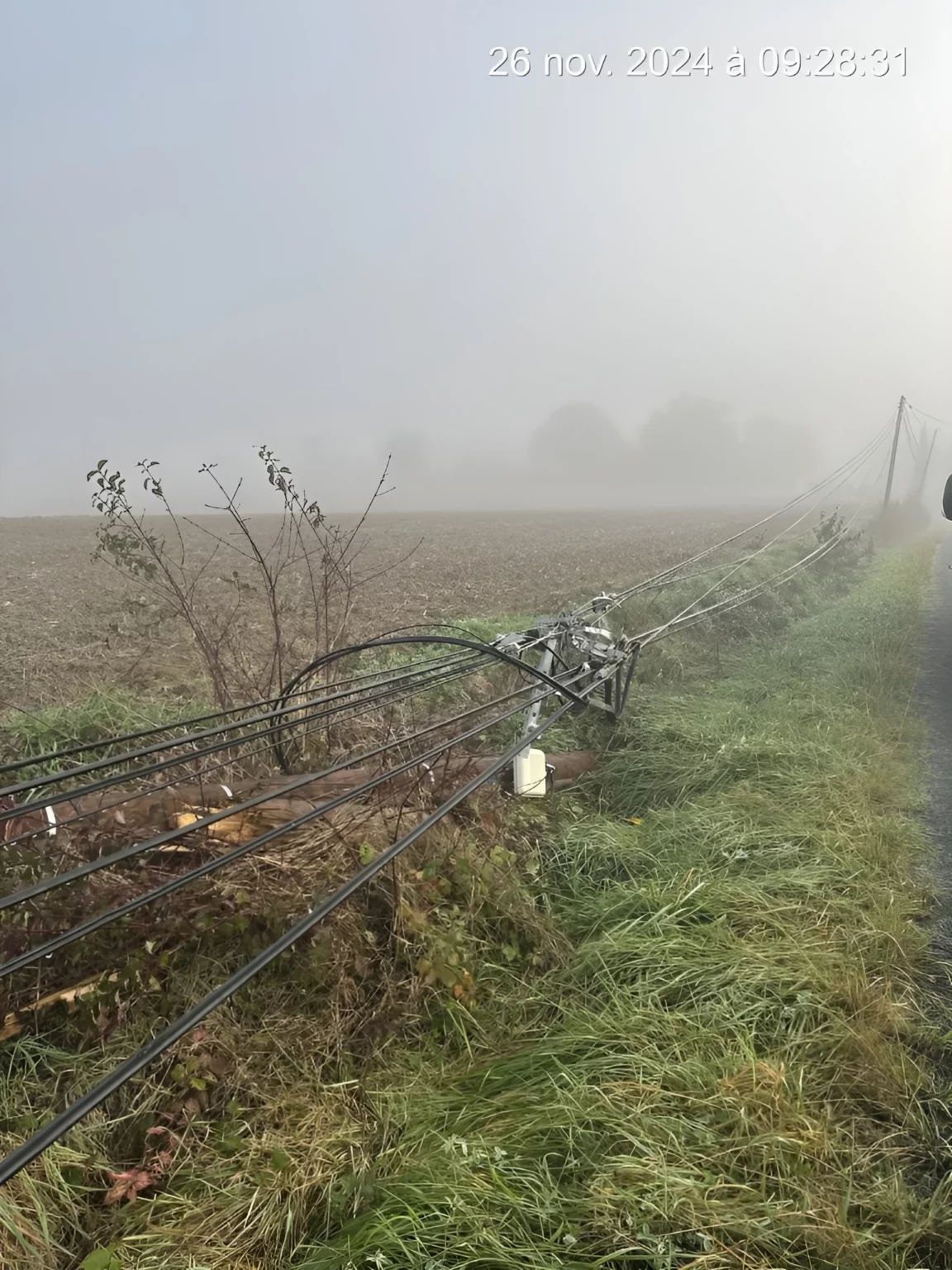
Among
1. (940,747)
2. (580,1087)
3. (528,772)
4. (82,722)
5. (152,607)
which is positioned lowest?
A: (580,1087)

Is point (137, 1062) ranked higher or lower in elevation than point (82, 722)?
higher

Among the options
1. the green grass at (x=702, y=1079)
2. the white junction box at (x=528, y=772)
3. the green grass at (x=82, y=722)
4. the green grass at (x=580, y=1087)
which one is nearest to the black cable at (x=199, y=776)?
the white junction box at (x=528, y=772)

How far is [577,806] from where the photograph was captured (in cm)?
533

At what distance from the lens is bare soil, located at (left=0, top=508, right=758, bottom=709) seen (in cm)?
865

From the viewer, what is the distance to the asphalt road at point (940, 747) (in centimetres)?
384

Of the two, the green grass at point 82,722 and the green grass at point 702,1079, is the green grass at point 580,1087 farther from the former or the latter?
the green grass at point 82,722

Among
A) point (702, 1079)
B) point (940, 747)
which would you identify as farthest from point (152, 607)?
point (702, 1079)

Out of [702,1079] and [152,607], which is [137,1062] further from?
[152,607]

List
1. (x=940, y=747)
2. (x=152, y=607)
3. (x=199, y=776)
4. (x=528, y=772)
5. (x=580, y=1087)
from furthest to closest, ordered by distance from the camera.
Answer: (x=152, y=607), (x=940, y=747), (x=528, y=772), (x=199, y=776), (x=580, y=1087)

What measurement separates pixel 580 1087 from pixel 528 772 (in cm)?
250

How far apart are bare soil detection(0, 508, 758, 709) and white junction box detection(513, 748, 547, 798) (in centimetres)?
353

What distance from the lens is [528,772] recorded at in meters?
5.00

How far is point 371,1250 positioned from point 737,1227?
980 mm

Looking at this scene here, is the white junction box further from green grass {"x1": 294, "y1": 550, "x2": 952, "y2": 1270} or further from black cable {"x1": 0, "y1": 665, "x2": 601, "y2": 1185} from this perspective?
black cable {"x1": 0, "y1": 665, "x2": 601, "y2": 1185}
